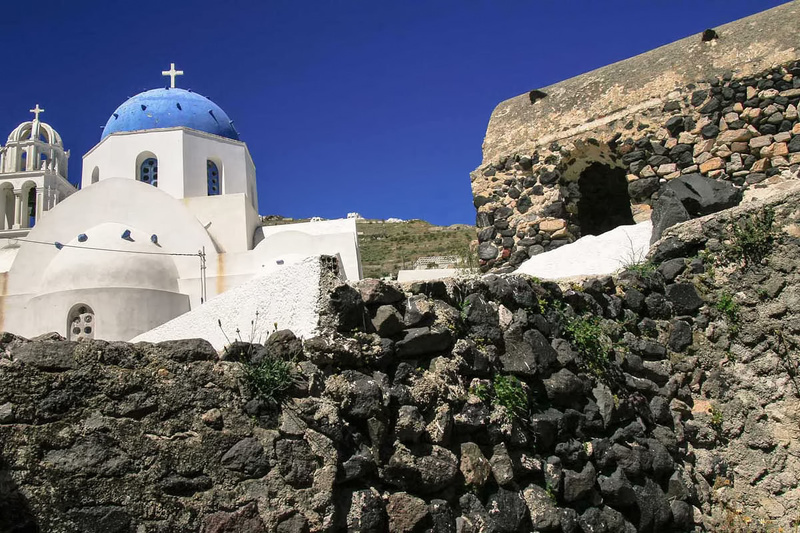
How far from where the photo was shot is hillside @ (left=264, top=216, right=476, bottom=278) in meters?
35.0

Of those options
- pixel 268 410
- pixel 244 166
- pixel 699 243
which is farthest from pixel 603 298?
pixel 244 166

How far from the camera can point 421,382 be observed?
3867mm

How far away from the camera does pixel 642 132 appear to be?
7422mm

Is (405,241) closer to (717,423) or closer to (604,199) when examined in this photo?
(604,199)

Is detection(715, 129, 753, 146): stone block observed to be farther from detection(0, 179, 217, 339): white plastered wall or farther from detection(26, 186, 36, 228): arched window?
detection(26, 186, 36, 228): arched window

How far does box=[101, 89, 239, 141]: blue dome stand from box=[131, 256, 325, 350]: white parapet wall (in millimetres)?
12849

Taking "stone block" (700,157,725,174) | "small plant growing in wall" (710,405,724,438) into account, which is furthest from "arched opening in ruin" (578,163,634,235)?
"small plant growing in wall" (710,405,724,438)

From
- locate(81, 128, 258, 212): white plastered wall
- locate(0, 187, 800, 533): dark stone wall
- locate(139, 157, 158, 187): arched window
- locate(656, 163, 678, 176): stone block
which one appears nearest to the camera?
locate(0, 187, 800, 533): dark stone wall

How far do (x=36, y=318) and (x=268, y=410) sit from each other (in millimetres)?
9301

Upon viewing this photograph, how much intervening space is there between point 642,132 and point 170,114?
1247 centimetres

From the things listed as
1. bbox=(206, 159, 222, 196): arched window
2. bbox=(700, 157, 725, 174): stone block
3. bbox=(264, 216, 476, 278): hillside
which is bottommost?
bbox=(700, 157, 725, 174): stone block

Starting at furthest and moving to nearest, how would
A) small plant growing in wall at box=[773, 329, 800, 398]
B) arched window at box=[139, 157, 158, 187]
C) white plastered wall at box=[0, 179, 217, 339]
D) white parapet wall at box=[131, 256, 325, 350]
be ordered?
1. arched window at box=[139, 157, 158, 187]
2. white plastered wall at box=[0, 179, 217, 339]
3. small plant growing in wall at box=[773, 329, 800, 398]
4. white parapet wall at box=[131, 256, 325, 350]

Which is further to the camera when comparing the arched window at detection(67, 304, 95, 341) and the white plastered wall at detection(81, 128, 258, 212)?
the white plastered wall at detection(81, 128, 258, 212)

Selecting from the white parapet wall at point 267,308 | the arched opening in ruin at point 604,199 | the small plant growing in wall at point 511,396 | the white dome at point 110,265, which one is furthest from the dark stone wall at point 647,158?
the white dome at point 110,265
